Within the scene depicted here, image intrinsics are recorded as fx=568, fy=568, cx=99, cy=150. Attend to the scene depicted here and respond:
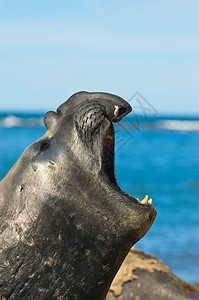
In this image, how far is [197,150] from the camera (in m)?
28.8

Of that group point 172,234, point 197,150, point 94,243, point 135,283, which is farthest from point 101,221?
point 197,150

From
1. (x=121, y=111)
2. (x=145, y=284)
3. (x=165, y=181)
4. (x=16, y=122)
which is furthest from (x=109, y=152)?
(x=16, y=122)

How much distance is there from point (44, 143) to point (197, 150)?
26.5 m

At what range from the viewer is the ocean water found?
797 centimetres

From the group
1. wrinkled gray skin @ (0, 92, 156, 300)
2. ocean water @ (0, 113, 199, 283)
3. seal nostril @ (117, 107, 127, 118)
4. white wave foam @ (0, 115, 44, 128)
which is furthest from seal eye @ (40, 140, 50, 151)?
white wave foam @ (0, 115, 44, 128)

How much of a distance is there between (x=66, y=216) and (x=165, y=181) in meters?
15.3

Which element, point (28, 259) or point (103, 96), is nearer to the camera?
point (28, 259)

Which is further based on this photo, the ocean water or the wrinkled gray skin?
the ocean water

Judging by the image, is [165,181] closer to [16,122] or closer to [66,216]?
[66,216]

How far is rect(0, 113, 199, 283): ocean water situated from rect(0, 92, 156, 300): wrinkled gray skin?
647 mm

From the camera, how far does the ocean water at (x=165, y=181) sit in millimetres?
7969

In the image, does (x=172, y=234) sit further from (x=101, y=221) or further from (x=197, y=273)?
(x=101, y=221)

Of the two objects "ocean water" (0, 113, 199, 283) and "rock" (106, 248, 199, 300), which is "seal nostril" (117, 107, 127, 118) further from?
"rock" (106, 248, 199, 300)

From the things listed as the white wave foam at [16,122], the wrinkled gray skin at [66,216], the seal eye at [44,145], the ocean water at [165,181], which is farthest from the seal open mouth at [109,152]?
the white wave foam at [16,122]
